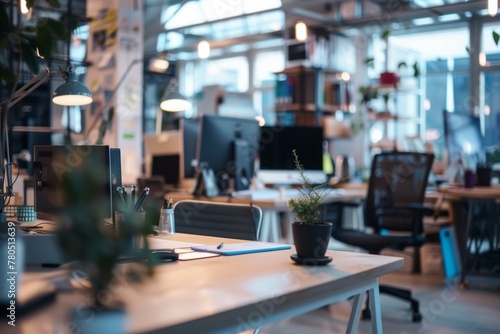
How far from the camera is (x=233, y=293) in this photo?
3.96ft

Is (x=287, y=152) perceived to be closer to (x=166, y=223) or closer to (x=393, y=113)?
(x=166, y=223)

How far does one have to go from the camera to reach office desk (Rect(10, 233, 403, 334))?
102 cm

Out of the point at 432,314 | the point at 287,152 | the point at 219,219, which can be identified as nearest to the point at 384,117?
the point at 287,152

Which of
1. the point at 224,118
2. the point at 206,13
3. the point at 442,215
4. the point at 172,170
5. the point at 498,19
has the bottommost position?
the point at 442,215

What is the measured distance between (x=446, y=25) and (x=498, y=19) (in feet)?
3.00

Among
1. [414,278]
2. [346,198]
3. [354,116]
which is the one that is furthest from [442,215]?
[354,116]

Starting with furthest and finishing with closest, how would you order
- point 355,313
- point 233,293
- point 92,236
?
point 355,313 → point 233,293 → point 92,236

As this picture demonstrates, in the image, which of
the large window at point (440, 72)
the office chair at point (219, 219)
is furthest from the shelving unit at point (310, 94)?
the office chair at point (219, 219)

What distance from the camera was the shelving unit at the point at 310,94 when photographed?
833cm

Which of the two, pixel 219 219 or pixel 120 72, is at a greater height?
pixel 120 72

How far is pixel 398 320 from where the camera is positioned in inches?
149

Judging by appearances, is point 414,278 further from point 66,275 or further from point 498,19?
point 498,19

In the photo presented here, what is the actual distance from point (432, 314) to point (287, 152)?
1590mm

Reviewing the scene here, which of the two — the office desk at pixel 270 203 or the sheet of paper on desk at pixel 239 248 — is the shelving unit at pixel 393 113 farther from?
the sheet of paper on desk at pixel 239 248
